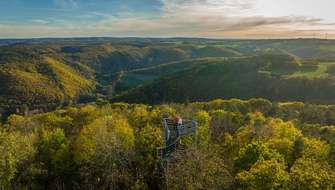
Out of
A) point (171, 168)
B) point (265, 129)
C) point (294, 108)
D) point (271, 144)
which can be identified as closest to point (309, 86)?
point (294, 108)

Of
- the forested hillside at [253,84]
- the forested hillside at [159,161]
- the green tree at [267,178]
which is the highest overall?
the green tree at [267,178]

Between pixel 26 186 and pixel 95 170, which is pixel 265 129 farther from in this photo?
pixel 26 186

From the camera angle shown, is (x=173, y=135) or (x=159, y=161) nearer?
(x=173, y=135)

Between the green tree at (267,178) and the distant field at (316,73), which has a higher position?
the green tree at (267,178)

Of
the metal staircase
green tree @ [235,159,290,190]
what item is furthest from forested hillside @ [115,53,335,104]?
green tree @ [235,159,290,190]

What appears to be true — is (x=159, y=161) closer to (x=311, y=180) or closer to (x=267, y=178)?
(x=267, y=178)

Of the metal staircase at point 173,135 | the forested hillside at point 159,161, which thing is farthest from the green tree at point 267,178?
the metal staircase at point 173,135

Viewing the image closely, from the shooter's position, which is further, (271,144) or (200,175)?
(271,144)

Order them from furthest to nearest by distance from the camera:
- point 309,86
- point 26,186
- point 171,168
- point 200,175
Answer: point 309,86 → point 26,186 → point 171,168 → point 200,175

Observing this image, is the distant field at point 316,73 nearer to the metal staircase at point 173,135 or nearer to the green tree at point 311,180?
the metal staircase at point 173,135

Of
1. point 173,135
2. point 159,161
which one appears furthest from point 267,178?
point 159,161

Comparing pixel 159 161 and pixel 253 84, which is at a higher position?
pixel 159 161
